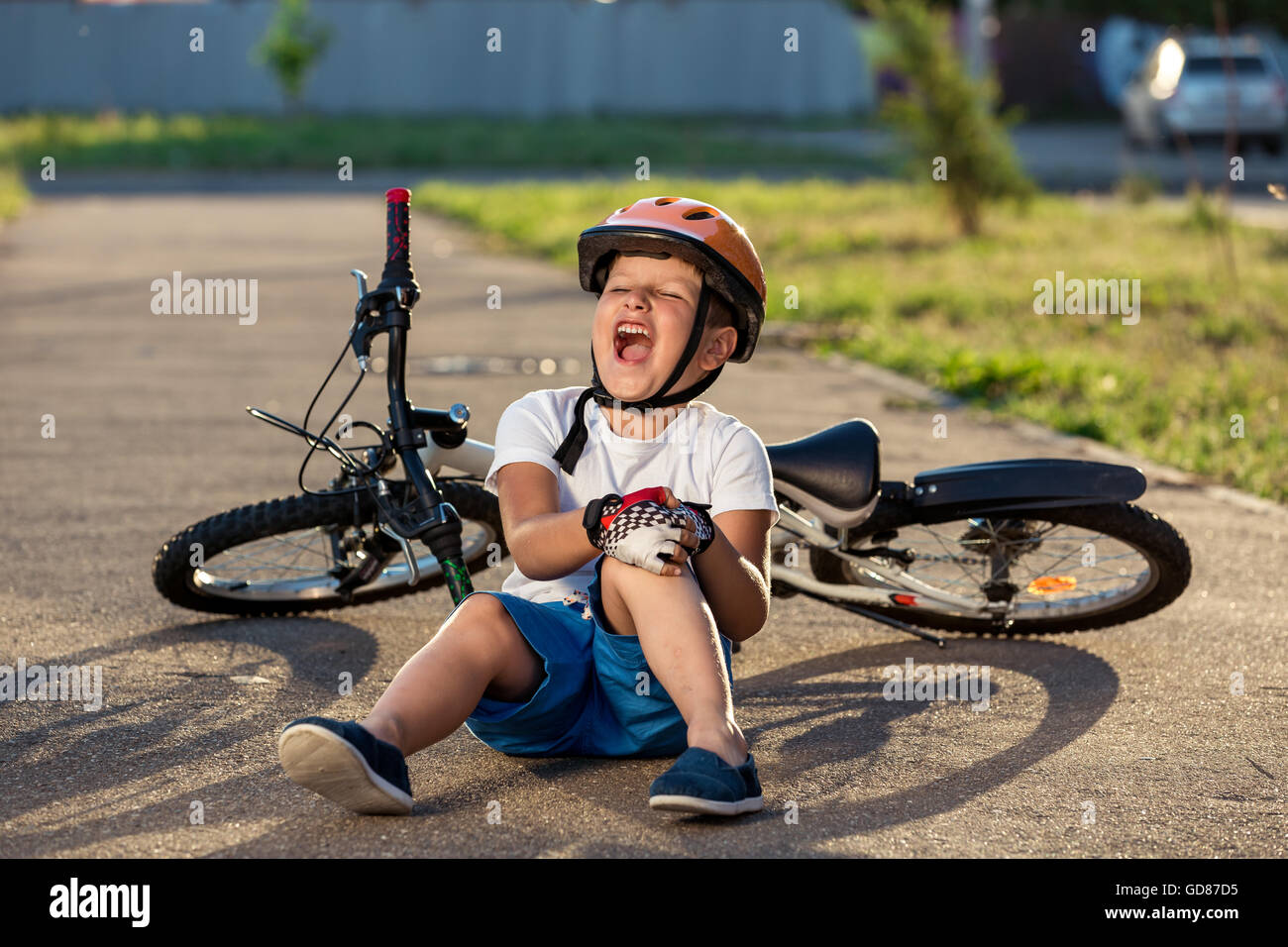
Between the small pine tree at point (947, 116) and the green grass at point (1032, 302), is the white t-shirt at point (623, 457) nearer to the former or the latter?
the green grass at point (1032, 302)

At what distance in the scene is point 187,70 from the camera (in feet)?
141

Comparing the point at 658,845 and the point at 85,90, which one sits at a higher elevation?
the point at 85,90

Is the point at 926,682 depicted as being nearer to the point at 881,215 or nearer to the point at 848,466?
the point at 848,466

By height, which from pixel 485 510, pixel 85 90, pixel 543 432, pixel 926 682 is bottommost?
pixel 926 682

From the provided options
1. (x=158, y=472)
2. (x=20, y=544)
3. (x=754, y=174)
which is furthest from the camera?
(x=754, y=174)

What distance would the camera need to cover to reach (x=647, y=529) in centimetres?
352

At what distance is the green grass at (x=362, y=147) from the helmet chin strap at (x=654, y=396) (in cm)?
2492

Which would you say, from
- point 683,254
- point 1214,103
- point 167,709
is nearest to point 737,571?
point 683,254

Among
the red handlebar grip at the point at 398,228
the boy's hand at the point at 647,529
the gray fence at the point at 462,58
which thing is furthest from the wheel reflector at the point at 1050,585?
the gray fence at the point at 462,58

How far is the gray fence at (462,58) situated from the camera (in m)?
42.3

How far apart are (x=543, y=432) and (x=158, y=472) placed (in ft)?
12.5

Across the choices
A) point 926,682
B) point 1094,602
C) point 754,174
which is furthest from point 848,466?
point 754,174

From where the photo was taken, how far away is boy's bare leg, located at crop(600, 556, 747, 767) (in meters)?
3.62

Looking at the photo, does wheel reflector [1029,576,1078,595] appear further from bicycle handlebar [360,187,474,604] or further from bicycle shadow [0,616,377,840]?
bicycle shadow [0,616,377,840]
